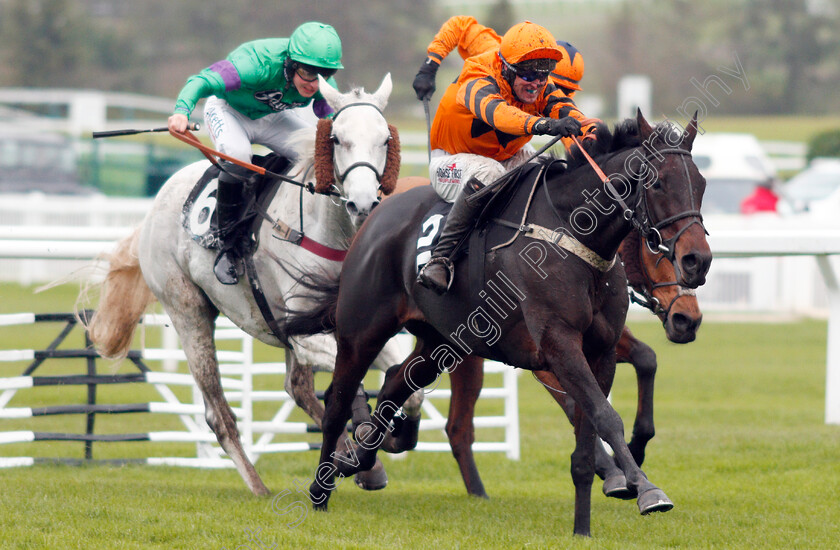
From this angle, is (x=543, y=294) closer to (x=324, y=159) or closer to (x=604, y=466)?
(x=604, y=466)

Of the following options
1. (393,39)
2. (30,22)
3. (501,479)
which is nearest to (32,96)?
(30,22)

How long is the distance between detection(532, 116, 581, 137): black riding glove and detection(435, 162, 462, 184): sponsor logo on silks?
0.66 metres

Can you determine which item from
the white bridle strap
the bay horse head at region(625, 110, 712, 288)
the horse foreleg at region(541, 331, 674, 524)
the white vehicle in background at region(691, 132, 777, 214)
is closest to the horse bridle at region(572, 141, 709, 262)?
the bay horse head at region(625, 110, 712, 288)

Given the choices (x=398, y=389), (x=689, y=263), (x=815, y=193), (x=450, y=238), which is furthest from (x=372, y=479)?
(x=815, y=193)

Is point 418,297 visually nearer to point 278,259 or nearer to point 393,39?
point 278,259

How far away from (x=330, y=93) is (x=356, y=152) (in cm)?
48

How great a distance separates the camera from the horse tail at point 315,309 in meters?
5.87

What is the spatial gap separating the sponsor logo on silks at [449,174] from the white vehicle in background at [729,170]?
47.1 ft

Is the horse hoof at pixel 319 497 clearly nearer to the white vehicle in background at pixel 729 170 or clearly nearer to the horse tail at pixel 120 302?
the horse tail at pixel 120 302

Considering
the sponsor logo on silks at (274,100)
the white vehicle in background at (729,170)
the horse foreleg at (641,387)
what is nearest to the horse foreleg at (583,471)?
the horse foreleg at (641,387)

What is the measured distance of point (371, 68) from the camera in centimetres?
4984

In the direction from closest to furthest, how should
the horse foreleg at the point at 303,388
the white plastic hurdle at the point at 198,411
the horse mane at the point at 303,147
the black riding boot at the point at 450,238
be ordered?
the black riding boot at the point at 450,238, the horse mane at the point at 303,147, the horse foreleg at the point at 303,388, the white plastic hurdle at the point at 198,411

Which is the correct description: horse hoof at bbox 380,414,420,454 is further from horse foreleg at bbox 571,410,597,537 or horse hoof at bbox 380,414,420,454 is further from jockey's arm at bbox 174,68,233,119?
jockey's arm at bbox 174,68,233,119

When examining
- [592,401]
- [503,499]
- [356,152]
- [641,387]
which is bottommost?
[503,499]
